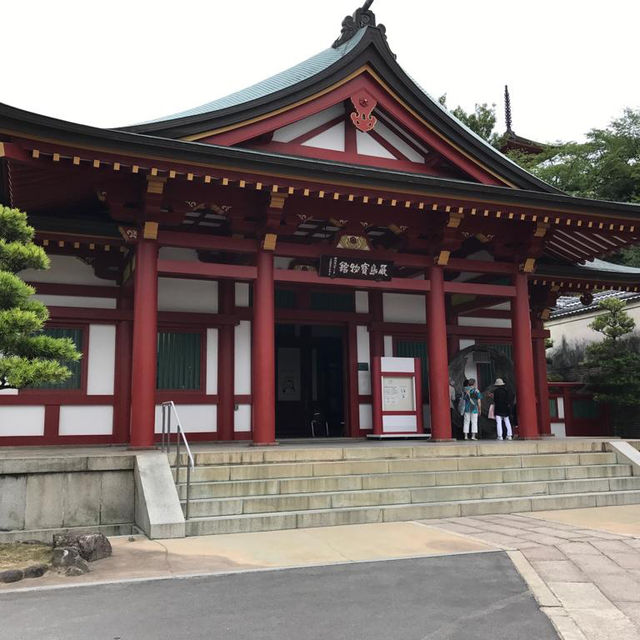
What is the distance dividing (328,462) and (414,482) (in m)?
1.27

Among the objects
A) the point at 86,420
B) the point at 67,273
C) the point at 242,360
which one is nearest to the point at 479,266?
the point at 242,360

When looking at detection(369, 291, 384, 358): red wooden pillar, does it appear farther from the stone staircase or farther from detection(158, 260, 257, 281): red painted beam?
detection(158, 260, 257, 281): red painted beam

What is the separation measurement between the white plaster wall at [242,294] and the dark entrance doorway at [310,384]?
297cm

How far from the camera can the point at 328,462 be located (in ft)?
30.1

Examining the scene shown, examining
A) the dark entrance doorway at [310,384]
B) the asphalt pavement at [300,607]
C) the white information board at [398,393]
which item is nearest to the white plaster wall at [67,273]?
Result: the dark entrance doorway at [310,384]

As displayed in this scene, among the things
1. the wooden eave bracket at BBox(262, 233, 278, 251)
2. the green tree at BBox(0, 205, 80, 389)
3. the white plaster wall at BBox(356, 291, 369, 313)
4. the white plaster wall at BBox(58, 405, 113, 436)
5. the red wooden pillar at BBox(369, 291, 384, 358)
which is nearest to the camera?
the green tree at BBox(0, 205, 80, 389)

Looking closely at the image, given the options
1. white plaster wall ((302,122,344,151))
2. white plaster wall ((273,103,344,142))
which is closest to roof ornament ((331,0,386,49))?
white plaster wall ((273,103,344,142))

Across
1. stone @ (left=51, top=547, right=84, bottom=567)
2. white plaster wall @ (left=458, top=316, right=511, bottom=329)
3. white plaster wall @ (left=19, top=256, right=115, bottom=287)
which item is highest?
white plaster wall @ (left=19, top=256, right=115, bottom=287)

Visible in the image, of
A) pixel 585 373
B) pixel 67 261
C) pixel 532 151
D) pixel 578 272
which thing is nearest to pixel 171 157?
pixel 67 261

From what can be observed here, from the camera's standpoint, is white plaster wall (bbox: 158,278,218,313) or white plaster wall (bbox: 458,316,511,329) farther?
white plaster wall (bbox: 458,316,511,329)

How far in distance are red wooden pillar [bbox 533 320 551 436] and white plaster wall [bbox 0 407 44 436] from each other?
10673mm

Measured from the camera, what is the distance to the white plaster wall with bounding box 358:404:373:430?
13555mm

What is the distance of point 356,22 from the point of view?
12906 mm

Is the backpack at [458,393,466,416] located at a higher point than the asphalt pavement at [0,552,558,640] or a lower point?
higher
